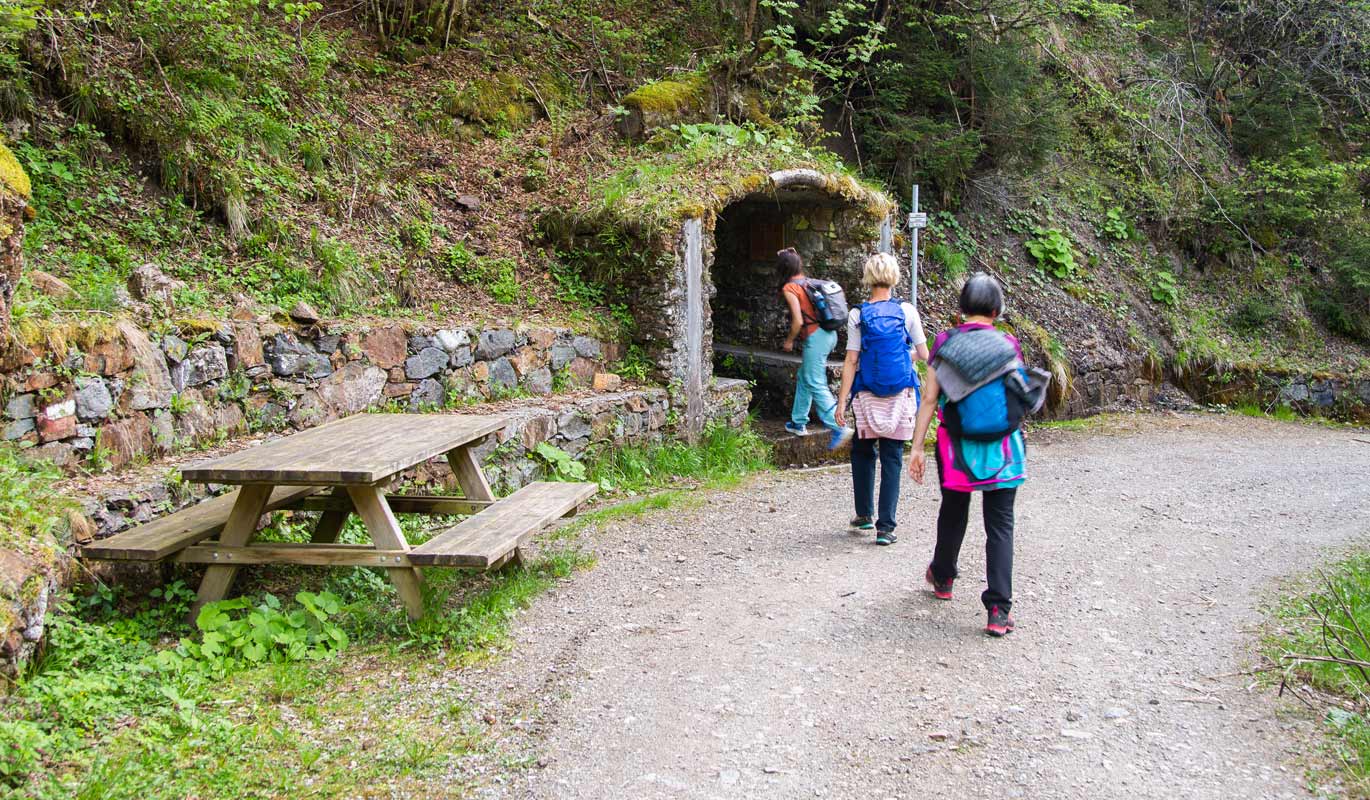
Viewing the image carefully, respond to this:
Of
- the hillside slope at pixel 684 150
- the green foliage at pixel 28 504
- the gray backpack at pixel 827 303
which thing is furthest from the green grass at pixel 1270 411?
the green foliage at pixel 28 504

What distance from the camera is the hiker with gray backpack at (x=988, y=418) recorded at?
4.00 m

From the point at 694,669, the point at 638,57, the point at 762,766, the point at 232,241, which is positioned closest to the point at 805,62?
the point at 638,57

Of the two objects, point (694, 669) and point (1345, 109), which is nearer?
point (694, 669)

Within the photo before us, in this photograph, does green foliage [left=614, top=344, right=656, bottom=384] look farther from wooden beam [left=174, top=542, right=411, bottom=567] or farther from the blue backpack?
wooden beam [left=174, top=542, right=411, bottom=567]

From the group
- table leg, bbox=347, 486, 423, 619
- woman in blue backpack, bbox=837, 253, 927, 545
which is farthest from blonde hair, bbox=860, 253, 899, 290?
table leg, bbox=347, 486, 423, 619

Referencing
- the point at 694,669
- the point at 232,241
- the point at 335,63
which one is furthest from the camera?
the point at 335,63

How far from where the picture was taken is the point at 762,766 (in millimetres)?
3094

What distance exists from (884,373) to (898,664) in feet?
6.62

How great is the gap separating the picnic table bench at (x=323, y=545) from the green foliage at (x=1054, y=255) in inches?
382

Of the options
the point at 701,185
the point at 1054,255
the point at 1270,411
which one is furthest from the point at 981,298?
the point at 1270,411

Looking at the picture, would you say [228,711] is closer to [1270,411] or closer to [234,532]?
[234,532]

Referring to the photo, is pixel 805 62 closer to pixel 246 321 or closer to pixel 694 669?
pixel 246 321

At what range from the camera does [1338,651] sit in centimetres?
383

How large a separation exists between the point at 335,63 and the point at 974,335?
749 cm
